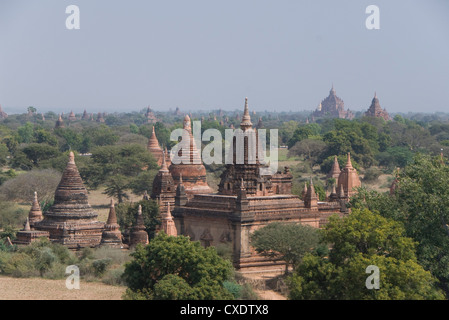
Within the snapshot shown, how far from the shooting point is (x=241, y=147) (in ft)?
137

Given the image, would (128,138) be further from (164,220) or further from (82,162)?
(164,220)

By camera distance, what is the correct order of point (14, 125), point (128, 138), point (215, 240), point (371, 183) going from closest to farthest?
point (215, 240)
point (371, 183)
point (128, 138)
point (14, 125)

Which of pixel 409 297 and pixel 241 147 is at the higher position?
pixel 241 147

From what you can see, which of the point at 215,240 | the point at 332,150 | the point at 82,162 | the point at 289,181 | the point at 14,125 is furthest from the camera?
the point at 14,125

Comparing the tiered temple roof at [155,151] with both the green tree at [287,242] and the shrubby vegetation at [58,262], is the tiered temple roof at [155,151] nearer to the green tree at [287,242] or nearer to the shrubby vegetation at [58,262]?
the shrubby vegetation at [58,262]

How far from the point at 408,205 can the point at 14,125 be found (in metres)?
154

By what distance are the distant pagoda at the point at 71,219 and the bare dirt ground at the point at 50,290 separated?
4929 mm

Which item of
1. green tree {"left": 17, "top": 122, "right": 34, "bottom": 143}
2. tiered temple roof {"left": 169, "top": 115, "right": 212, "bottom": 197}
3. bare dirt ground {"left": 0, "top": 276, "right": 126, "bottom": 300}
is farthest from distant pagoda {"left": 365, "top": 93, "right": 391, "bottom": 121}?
bare dirt ground {"left": 0, "top": 276, "right": 126, "bottom": 300}

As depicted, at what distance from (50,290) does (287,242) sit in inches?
311

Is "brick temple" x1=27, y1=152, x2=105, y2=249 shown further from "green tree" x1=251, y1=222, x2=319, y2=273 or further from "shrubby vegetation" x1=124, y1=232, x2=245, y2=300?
"shrubby vegetation" x1=124, y1=232, x2=245, y2=300

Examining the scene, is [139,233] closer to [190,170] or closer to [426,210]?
[190,170]

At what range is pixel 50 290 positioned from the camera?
34812mm

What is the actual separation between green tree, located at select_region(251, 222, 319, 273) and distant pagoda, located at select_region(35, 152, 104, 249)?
8.05m

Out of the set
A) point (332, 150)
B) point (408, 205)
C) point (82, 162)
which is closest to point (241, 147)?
point (408, 205)
